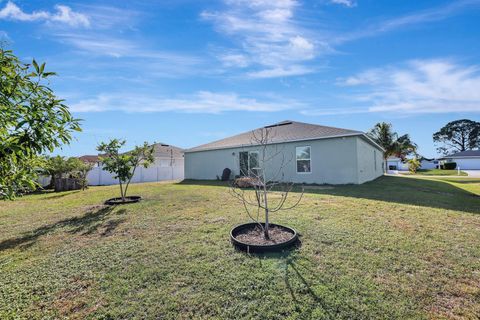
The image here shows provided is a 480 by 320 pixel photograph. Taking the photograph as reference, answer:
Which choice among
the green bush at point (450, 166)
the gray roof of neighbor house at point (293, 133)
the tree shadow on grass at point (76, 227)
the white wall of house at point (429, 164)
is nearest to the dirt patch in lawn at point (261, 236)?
the tree shadow on grass at point (76, 227)

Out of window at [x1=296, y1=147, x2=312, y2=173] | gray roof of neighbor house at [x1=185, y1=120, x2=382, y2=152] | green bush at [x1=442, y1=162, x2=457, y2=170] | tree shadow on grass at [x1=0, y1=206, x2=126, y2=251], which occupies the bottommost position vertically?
tree shadow on grass at [x1=0, y1=206, x2=126, y2=251]

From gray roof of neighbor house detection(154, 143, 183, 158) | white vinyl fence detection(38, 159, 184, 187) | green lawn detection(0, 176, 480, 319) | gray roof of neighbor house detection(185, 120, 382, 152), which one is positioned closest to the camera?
green lawn detection(0, 176, 480, 319)

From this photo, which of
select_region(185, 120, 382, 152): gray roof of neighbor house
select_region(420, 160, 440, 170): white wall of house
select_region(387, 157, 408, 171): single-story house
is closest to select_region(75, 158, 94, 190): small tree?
select_region(185, 120, 382, 152): gray roof of neighbor house

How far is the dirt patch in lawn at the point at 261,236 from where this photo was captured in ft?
12.5

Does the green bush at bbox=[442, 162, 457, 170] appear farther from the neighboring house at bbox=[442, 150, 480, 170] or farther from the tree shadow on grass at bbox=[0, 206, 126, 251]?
the tree shadow on grass at bbox=[0, 206, 126, 251]

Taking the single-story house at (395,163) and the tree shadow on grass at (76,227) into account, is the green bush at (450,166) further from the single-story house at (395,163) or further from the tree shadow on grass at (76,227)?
the tree shadow on grass at (76,227)

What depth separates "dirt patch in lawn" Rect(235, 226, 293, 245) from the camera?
3.81 m

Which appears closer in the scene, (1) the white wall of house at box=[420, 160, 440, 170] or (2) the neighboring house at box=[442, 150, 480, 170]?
(2) the neighboring house at box=[442, 150, 480, 170]

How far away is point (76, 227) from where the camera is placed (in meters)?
5.28

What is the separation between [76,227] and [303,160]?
10524mm

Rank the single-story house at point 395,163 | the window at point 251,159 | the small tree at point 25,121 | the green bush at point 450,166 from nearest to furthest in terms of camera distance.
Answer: the small tree at point 25,121, the window at point 251,159, the green bush at point 450,166, the single-story house at point 395,163

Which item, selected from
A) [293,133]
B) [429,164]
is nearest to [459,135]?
[429,164]

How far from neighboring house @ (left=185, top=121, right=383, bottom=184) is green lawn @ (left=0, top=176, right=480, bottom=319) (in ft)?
18.9

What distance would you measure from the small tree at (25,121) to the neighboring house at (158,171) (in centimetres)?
1591
